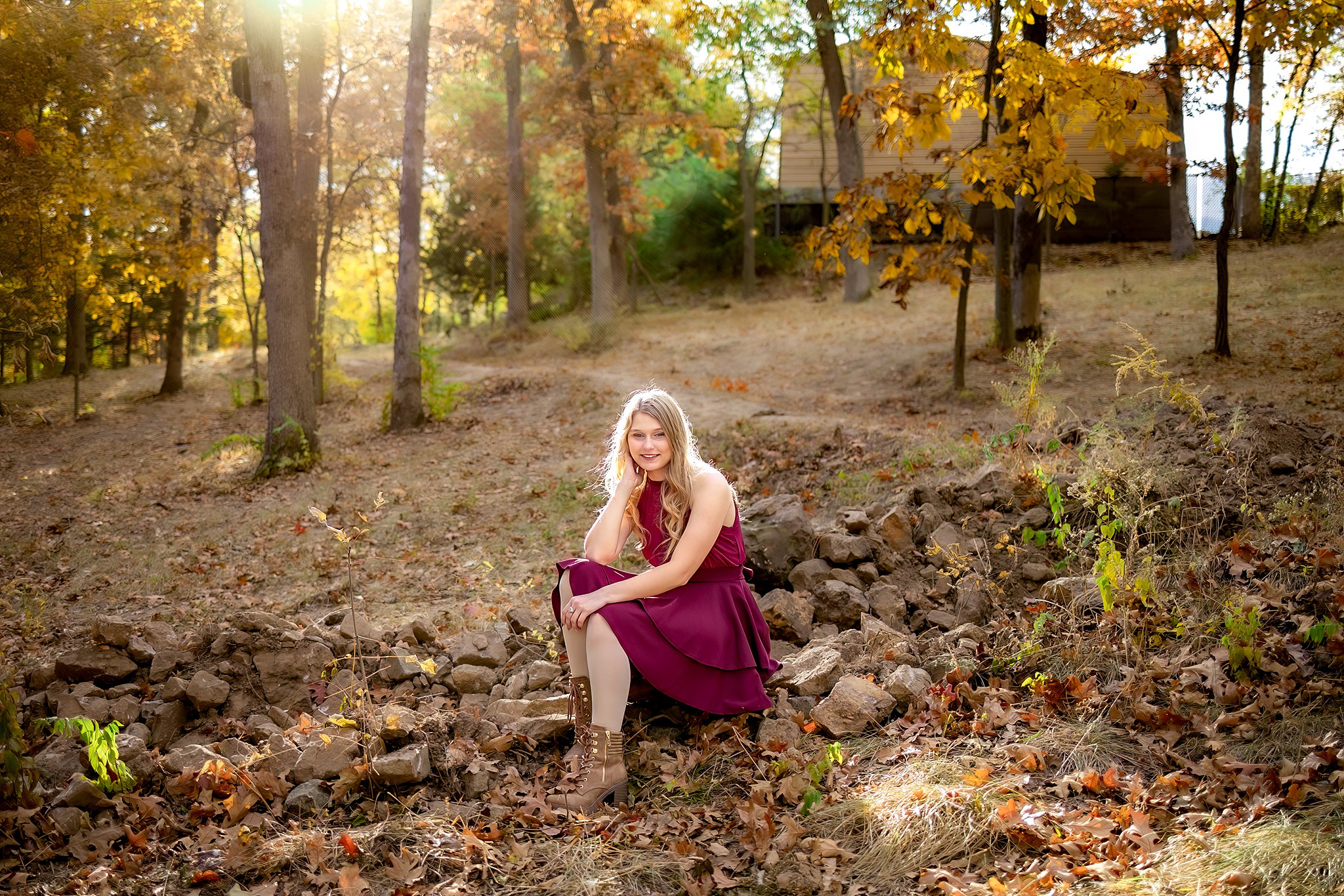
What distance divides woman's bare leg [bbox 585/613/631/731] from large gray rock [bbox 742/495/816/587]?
1.77 metres

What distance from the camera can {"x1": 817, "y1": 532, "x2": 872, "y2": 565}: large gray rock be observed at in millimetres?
5320

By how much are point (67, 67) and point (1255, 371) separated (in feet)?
46.1

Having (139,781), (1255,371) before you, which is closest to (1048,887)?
(139,781)

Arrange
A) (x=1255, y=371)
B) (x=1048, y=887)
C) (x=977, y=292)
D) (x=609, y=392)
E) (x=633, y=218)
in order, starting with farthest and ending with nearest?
(x=633, y=218) < (x=977, y=292) < (x=609, y=392) < (x=1255, y=371) < (x=1048, y=887)

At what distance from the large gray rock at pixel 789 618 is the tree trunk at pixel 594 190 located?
48.9 ft

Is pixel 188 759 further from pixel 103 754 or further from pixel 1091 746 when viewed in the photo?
pixel 1091 746

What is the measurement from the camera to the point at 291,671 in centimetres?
455

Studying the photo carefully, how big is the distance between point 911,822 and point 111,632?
392cm

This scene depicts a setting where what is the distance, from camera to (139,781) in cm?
359

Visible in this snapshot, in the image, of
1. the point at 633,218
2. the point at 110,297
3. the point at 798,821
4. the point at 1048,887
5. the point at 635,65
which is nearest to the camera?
the point at 1048,887

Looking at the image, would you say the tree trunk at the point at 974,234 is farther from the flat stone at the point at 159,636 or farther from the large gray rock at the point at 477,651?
the flat stone at the point at 159,636

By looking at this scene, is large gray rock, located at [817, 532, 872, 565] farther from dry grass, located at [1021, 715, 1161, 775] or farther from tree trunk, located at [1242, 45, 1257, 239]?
tree trunk, located at [1242, 45, 1257, 239]

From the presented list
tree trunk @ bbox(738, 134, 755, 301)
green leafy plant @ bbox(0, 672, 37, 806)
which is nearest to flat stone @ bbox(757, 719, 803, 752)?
green leafy plant @ bbox(0, 672, 37, 806)

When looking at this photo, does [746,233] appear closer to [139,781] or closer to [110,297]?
[110,297]
